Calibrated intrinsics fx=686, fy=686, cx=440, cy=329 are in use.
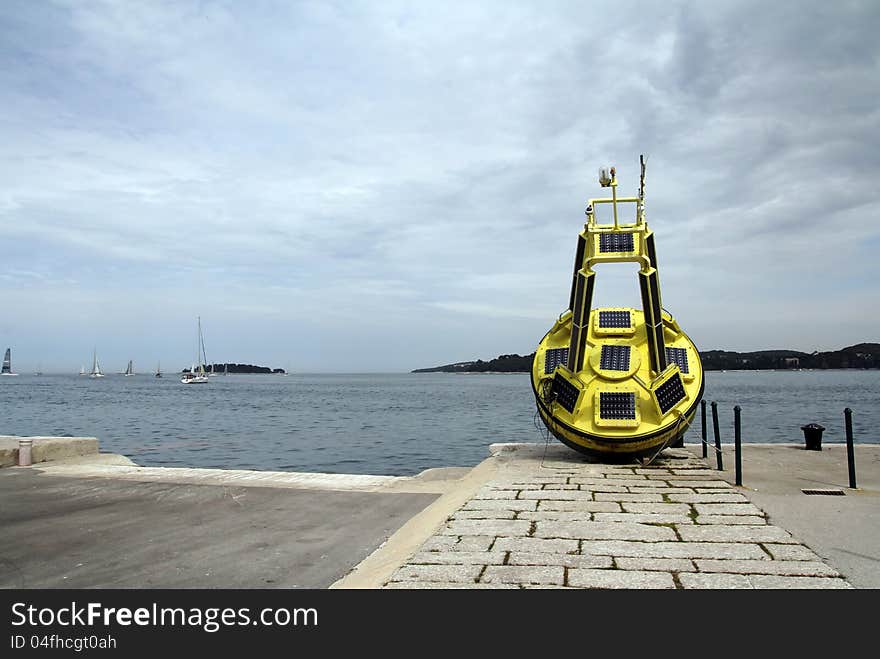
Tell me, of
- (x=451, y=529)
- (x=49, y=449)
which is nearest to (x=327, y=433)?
(x=49, y=449)

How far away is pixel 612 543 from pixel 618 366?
7237mm

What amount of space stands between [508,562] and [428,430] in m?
32.4

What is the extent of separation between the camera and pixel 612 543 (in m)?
7.25

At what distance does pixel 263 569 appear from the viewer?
23.4 feet

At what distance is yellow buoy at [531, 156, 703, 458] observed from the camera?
13.4 meters

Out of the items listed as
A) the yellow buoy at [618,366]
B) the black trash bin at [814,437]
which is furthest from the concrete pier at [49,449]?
the black trash bin at [814,437]

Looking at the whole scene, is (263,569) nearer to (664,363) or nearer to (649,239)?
(664,363)

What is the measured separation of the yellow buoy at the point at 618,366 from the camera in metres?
13.4

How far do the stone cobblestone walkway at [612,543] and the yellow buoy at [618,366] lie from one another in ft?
7.08

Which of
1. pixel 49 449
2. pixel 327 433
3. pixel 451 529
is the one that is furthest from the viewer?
pixel 327 433

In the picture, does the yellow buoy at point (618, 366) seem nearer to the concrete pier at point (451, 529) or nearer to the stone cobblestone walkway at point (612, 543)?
the concrete pier at point (451, 529)

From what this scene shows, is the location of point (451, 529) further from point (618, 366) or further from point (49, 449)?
point (49, 449)
